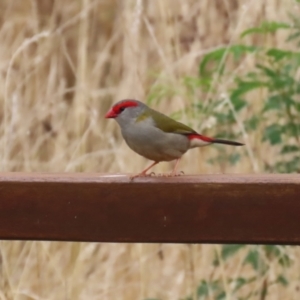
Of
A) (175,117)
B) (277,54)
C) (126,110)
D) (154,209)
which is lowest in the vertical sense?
(154,209)

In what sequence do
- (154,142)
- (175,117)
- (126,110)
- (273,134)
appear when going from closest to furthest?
(154,142) → (126,110) → (273,134) → (175,117)

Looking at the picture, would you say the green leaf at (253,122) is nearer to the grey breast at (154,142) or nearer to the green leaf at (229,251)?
the green leaf at (229,251)

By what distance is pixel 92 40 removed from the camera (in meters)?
4.66

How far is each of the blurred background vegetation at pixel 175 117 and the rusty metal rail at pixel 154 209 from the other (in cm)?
99

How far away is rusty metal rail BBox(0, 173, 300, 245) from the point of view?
138 cm

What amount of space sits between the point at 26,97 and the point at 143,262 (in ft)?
3.84

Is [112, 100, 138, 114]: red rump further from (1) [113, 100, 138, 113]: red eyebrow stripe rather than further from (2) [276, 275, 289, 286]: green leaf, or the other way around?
(2) [276, 275, 289, 286]: green leaf

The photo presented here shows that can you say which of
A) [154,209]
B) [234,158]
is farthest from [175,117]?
[154,209]

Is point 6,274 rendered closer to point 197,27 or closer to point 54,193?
point 54,193

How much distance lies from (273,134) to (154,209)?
1144 mm

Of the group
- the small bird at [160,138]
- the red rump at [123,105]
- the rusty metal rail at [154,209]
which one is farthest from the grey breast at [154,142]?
the rusty metal rail at [154,209]

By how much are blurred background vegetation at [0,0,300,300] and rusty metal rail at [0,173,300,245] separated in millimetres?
987

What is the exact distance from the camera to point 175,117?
2.83 m

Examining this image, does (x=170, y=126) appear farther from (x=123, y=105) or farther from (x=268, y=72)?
(x=268, y=72)
